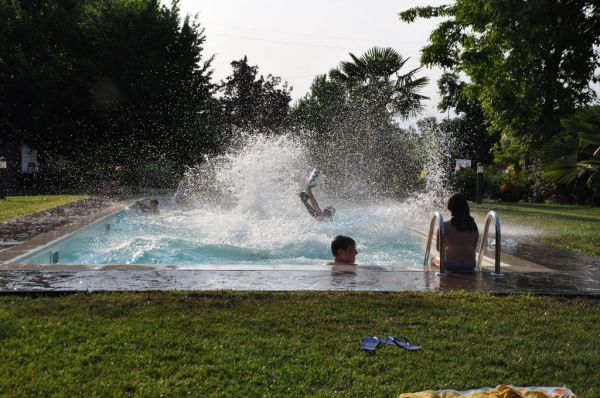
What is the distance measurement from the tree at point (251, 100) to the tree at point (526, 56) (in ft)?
71.3

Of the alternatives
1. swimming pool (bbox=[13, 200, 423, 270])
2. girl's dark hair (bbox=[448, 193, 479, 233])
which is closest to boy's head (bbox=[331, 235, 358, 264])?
swimming pool (bbox=[13, 200, 423, 270])

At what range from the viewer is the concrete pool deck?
233 inches

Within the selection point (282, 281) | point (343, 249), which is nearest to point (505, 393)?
point (282, 281)

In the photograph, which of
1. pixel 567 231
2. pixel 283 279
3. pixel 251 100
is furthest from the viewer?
pixel 251 100

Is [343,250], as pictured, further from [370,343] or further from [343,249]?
[370,343]

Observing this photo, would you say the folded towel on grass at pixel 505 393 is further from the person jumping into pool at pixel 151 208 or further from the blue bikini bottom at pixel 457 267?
the person jumping into pool at pixel 151 208

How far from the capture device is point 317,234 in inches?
467

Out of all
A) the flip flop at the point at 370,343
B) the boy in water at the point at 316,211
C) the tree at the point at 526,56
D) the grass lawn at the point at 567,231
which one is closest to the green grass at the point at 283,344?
the flip flop at the point at 370,343

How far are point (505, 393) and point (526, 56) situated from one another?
33.8 feet

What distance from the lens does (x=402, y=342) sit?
4211 mm

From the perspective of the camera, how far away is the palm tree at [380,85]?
1095 inches

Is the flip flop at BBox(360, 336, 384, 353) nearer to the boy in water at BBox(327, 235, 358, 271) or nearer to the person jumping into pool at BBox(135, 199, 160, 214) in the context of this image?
the boy in water at BBox(327, 235, 358, 271)

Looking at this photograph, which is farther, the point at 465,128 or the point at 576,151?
the point at 465,128

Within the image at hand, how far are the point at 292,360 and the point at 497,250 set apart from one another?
3785 millimetres
